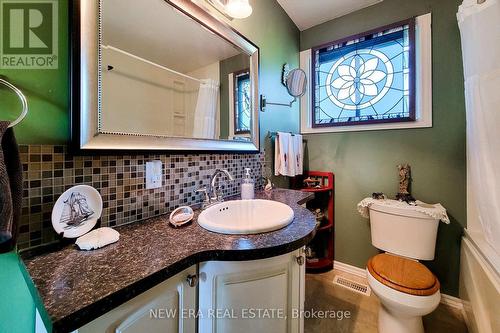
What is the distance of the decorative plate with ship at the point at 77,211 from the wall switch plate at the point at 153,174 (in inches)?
8.0

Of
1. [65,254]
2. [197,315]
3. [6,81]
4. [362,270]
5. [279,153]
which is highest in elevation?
[6,81]

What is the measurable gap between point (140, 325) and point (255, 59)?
155 cm

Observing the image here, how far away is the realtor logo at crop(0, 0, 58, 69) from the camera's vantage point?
1.90 ft

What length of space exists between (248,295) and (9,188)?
68cm

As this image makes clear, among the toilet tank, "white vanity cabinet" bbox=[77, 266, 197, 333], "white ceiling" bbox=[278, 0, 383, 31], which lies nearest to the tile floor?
the toilet tank

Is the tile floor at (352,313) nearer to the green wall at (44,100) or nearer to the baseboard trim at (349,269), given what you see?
the baseboard trim at (349,269)

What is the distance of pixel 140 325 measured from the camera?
1.61 feet

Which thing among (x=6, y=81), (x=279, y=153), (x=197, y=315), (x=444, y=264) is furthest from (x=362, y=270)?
(x=6, y=81)

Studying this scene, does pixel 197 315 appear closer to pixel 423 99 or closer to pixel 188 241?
pixel 188 241

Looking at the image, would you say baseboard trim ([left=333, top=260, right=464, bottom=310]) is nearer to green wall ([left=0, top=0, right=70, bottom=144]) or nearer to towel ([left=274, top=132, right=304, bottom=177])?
towel ([left=274, top=132, right=304, bottom=177])

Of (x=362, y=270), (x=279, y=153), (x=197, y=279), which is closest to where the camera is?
(x=197, y=279)

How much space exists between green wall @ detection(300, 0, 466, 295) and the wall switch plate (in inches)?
61.2

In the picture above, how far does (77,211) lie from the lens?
2.13 ft

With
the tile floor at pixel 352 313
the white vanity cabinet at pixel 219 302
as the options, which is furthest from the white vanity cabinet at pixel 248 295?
the tile floor at pixel 352 313
